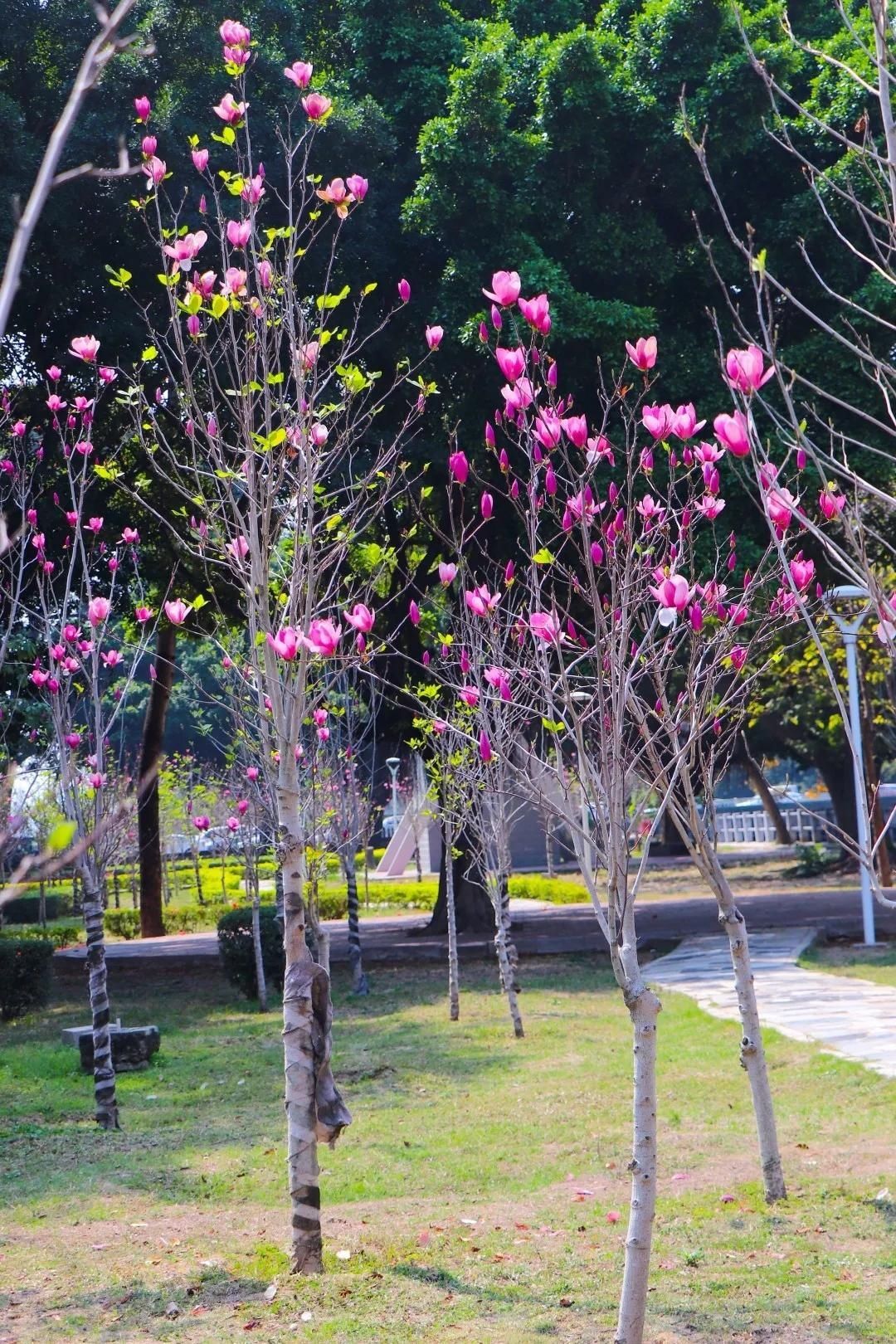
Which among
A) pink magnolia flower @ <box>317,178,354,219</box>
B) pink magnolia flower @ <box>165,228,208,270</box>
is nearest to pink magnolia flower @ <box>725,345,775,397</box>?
pink magnolia flower @ <box>317,178,354,219</box>

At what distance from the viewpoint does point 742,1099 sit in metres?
8.27

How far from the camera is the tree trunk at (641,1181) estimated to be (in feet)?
13.5

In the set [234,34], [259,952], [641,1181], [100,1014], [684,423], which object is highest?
[234,34]

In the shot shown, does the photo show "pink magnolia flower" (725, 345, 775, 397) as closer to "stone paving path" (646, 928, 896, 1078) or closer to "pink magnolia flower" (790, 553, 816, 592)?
"pink magnolia flower" (790, 553, 816, 592)

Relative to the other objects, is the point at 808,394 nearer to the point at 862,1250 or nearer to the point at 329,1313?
the point at 862,1250

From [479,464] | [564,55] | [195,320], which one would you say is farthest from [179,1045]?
[564,55]

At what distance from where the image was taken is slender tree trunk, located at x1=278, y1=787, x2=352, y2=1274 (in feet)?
17.6

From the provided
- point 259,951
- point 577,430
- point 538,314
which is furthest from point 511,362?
point 259,951

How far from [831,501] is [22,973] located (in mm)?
12426

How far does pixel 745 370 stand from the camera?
119 inches

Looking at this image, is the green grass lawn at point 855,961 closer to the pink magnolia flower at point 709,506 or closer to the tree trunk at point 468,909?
the tree trunk at point 468,909

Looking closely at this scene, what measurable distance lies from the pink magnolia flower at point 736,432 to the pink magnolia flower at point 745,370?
6 centimetres

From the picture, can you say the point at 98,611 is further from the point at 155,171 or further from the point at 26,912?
the point at 26,912

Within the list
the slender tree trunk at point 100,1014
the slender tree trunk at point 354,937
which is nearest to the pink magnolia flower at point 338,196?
the slender tree trunk at point 100,1014
